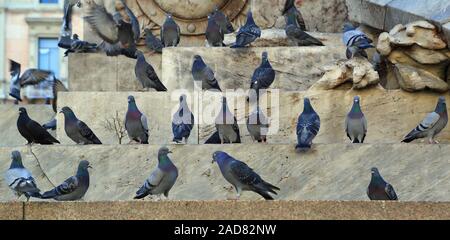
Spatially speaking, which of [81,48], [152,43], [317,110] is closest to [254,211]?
[317,110]

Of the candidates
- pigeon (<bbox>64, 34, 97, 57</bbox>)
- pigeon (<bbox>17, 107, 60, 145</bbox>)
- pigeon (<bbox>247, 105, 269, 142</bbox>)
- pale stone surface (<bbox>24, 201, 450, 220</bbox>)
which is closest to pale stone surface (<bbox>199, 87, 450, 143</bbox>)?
pigeon (<bbox>247, 105, 269, 142</bbox>)

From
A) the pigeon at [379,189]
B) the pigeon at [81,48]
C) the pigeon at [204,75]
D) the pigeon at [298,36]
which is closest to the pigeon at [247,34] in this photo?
the pigeon at [298,36]

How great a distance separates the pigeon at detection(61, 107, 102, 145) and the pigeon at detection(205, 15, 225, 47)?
8.36ft

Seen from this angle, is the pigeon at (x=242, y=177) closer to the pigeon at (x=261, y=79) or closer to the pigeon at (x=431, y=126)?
the pigeon at (x=431, y=126)

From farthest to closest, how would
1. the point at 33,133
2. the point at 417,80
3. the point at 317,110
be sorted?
the point at 417,80
the point at 317,110
the point at 33,133

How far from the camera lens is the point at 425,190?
20562mm

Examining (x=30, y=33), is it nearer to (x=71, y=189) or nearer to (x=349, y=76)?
(x=349, y=76)

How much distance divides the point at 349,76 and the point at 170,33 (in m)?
2.65

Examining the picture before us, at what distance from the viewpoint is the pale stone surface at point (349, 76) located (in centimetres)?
2202

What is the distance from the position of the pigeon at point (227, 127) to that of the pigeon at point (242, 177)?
4.53 feet

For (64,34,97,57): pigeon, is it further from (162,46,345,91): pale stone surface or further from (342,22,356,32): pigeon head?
(342,22,356,32): pigeon head

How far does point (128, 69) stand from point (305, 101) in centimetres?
361

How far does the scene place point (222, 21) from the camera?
78.7 feet

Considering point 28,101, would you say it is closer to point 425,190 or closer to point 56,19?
point 425,190
